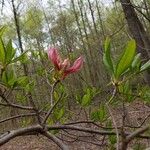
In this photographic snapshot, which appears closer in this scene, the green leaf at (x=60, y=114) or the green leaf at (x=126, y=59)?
the green leaf at (x=126, y=59)

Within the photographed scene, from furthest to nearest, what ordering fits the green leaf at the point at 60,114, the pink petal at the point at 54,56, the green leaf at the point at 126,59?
the green leaf at the point at 60,114
the pink petal at the point at 54,56
the green leaf at the point at 126,59

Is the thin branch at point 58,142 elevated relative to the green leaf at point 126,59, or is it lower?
lower

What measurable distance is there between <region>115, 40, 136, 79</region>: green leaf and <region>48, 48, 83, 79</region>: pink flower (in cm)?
9

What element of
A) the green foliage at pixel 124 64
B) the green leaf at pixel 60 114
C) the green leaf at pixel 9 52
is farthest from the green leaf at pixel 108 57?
the green leaf at pixel 60 114

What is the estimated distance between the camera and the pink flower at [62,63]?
82cm

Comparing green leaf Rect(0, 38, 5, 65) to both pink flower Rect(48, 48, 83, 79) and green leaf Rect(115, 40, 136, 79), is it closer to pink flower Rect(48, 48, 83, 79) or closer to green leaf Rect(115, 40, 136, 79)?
pink flower Rect(48, 48, 83, 79)

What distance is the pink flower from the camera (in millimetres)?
821

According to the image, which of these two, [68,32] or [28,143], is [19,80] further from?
[68,32]

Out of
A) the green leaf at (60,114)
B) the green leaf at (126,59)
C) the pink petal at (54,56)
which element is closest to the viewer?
the green leaf at (126,59)

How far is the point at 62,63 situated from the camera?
897 millimetres

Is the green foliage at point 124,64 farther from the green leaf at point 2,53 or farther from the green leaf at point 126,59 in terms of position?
the green leaf at point 2,53

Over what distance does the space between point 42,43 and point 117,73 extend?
2717cm

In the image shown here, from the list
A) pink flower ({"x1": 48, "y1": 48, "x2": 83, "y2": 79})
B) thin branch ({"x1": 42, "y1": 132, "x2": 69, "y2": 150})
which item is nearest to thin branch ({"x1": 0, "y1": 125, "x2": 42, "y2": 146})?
thin branch ({"x1": 42, "y1": 132, "x2": 69, "y2": 150})

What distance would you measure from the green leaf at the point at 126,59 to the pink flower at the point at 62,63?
88 millimetres
